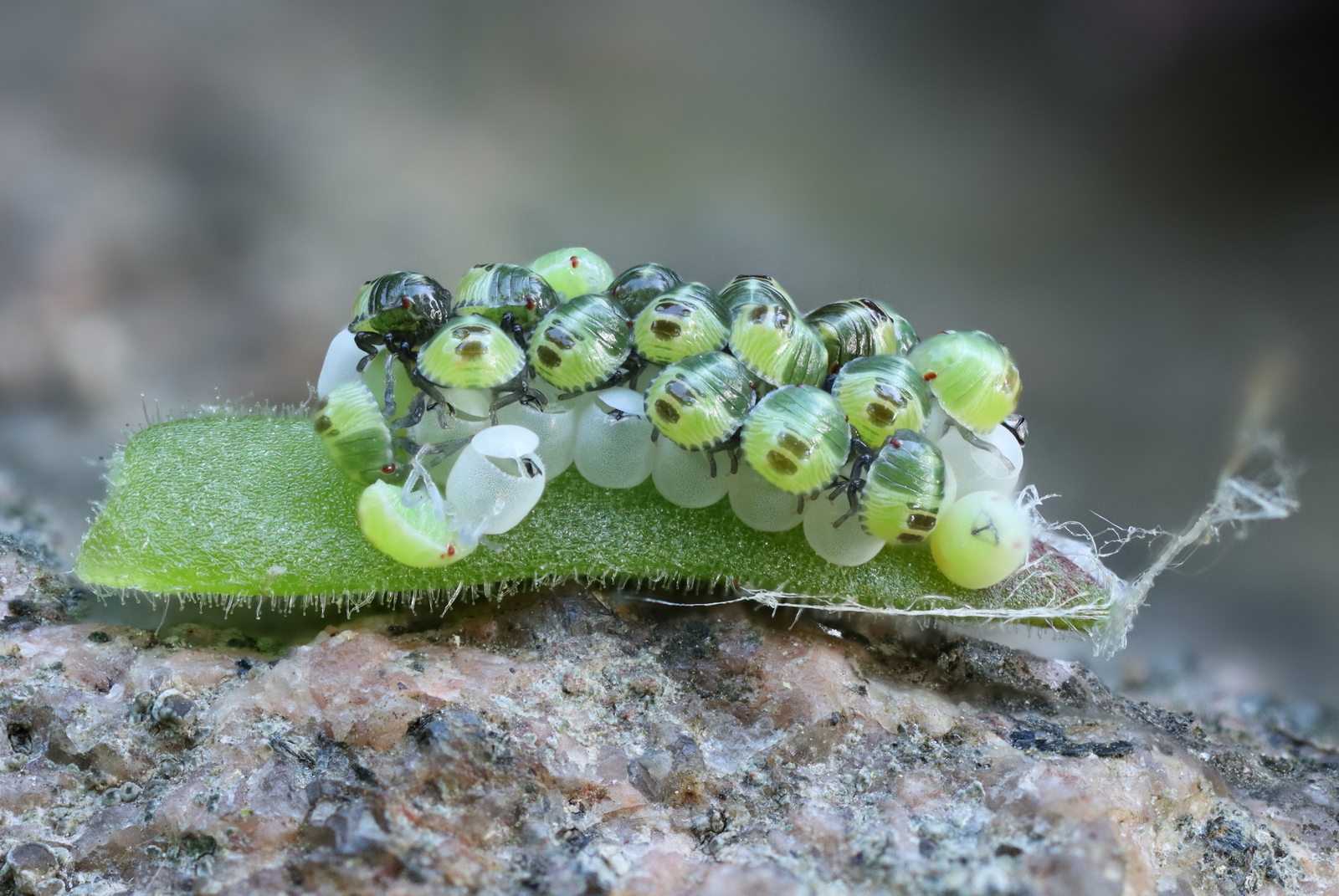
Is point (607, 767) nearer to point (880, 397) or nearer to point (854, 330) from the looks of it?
point (880, 397)

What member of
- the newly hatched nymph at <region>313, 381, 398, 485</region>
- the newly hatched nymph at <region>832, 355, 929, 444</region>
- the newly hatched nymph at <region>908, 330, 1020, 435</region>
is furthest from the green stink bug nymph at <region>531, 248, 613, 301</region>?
the newly hatched nymph at <region>908, 330, 1020, 435</region>

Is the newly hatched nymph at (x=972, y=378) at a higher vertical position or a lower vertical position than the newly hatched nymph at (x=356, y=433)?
higher

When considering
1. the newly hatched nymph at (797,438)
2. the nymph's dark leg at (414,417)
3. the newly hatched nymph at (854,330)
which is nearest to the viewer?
the newly hatched nymph at (797,438)

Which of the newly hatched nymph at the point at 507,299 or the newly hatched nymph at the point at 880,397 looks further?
the newly hatched nymph at the point at 507,299

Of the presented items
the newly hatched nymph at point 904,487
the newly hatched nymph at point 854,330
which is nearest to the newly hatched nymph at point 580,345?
the newly hatched nymph at point 854,330

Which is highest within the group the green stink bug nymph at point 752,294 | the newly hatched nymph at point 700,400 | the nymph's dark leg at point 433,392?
the green stink bug nymph at point 752,294

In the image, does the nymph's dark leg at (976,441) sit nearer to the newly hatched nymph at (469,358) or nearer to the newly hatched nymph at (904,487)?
the newly hatched nymph at (904,487)

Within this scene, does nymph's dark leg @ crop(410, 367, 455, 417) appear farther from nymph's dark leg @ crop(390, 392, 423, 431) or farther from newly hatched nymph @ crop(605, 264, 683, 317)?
newly hatched nymph @ crop(605, 264, 683, 317)
